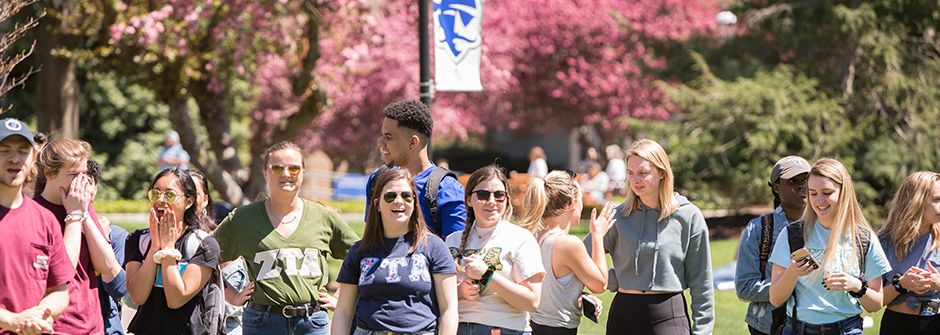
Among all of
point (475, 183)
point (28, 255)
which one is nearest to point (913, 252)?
point (475, 183)

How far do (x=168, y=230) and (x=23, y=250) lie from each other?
790 mm

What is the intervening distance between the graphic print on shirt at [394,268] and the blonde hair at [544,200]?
0.89 meters

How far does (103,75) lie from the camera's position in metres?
21.6

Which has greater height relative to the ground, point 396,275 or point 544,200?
point 544,200

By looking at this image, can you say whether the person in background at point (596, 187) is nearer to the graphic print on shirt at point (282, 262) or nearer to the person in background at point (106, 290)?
the person in background at point (106, 290)

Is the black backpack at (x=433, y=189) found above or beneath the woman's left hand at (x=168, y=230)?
above

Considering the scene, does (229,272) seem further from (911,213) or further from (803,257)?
(911,213)

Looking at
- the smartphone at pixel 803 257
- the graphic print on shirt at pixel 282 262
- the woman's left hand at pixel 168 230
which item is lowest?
the graphic print on shirt at pixel 282 262

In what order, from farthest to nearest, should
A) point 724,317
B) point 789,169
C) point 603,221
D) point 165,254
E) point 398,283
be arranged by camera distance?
point 724,317, point 789,169, point 603,221, point 165,254, point 398,283

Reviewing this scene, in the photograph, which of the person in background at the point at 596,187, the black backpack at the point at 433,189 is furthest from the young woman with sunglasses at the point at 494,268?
the person in background at the point at 596,187

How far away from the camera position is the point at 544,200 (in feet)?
15.4

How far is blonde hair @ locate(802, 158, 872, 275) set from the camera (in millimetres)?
4371

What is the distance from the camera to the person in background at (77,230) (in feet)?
12.8

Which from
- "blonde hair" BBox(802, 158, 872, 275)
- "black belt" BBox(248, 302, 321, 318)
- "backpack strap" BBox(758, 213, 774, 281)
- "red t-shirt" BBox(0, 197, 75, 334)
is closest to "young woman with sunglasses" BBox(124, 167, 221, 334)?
"black belt" BBox(248, 302, 321, 318)
